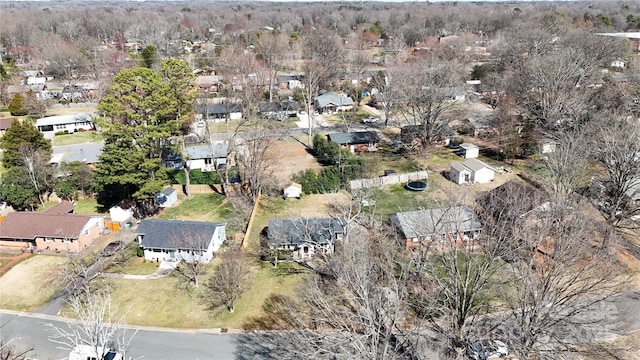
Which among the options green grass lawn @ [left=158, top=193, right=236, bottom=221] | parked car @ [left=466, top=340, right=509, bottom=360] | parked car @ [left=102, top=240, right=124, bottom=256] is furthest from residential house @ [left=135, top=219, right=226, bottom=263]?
parked car @ [left=466, top=340, right=509, bottom=360]

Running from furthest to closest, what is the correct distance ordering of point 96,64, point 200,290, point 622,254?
point 96,64 < point 622,254 < point 200,290

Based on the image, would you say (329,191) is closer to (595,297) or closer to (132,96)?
(132,96)

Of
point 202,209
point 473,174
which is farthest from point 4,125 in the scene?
point 473,174

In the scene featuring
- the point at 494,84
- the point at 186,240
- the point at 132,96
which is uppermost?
the point at 132,96

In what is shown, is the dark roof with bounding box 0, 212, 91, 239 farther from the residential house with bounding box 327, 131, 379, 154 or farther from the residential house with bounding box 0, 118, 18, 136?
the residential house with bounding box 0, 118, 18, 136

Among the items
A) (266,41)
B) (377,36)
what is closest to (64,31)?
(266,41)

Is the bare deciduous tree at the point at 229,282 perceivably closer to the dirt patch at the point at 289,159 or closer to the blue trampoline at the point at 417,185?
the dirt patch at the point at 289,159
